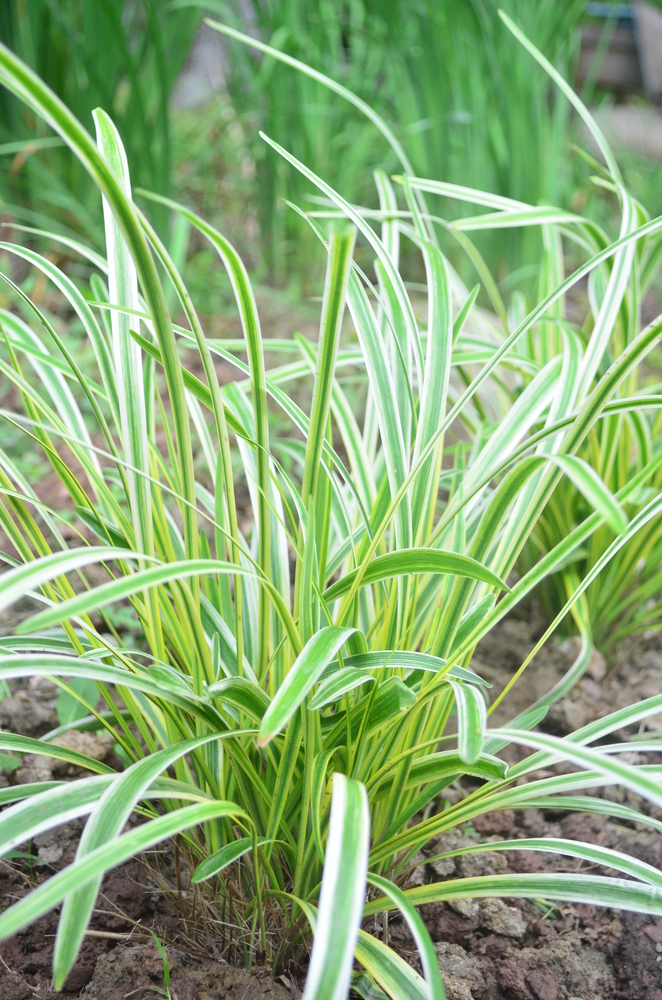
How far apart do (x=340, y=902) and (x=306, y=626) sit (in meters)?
A: 0.25

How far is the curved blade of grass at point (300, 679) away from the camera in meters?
0.47

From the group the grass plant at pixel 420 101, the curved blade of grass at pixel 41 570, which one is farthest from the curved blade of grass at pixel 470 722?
the grass plant at pixel 420 101

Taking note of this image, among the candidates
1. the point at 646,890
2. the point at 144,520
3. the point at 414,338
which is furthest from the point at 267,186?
the point at 646,890

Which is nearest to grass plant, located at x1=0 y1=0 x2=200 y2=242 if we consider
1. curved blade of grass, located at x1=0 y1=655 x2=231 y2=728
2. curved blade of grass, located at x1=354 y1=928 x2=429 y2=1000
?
curved blade of grass, located at x1=0 y1=655 x2=231 y2=728

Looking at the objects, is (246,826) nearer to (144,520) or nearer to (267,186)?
(144,520)

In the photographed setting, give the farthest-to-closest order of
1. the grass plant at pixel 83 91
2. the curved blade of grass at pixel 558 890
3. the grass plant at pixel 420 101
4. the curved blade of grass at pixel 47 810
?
the grass plant at pixel 420 101, the grass plant at pixel 83 91, the curved blade of grass at pixel 558 890, the curved blade of grass at pixel 47 810

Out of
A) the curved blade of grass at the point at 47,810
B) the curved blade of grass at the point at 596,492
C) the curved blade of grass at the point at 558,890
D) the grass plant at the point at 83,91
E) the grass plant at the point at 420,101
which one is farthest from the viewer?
the grass plant at the point at 420,101

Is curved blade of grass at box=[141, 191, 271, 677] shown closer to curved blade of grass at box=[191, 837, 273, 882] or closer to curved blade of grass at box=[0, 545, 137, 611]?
curved blade of grass at box=[0, 545, 137, 611]

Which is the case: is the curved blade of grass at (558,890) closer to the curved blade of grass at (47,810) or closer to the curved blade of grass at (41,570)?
the curved blade of grass at (47,810)

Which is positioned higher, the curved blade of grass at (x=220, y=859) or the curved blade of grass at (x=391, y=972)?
the curved blade of grass at (x=220, y=859)

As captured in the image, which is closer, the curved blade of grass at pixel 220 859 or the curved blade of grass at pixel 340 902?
the curved blade of grass at pixel 340 902

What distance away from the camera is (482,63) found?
186 centimetres

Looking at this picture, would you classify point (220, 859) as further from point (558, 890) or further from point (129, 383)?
point (129, 383)

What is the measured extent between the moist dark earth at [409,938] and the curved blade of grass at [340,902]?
298 mm
